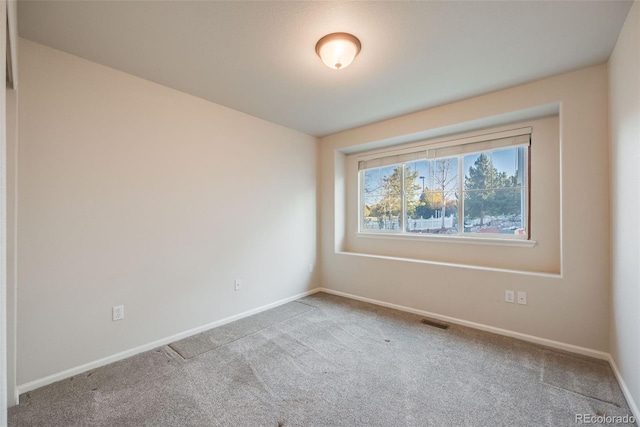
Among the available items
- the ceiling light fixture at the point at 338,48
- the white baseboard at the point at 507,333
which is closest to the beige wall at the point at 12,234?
the ceiling light fixture at the point at 338,48

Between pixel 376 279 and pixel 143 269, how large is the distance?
9.14ft

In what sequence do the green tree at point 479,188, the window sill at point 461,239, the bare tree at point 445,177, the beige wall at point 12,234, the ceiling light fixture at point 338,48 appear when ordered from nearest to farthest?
the beige wall at point 12,234 < the ceiling light fixture at point 338,48 < the window sill at point 461,239 < the green tree at point 479,188 < the bare tree at point 445,177

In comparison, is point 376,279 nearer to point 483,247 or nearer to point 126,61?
point 483,247

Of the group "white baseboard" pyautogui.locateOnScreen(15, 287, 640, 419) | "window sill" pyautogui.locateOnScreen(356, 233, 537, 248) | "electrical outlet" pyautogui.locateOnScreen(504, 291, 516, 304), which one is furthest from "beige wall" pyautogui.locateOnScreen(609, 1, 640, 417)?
"window sill" pyautogui.locateOnScreen(356, 233, 537, 248)

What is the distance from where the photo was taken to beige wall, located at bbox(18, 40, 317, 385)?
2102mm

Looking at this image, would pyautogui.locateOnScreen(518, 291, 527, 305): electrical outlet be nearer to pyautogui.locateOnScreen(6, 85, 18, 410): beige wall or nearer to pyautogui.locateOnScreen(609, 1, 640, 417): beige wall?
pyautogui.locateOnScreen(609, 1, 640, 417): beige wall

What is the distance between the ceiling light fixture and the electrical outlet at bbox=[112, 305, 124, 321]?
2.71 meters

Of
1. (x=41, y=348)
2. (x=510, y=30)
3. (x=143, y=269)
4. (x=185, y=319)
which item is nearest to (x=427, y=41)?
(x=510, y=30)

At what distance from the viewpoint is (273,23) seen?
6.30 feet

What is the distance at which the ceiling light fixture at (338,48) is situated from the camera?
2021mm

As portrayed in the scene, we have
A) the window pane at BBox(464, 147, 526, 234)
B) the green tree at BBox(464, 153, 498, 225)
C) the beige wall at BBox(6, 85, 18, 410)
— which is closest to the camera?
the beige wall at BBox(6, 85, 18, 410)

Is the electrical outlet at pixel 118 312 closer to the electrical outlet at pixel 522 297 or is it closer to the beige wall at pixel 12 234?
the beige wall at pixel 12 234

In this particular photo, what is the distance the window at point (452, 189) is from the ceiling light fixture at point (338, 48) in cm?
212

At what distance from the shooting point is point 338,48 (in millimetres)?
2055
